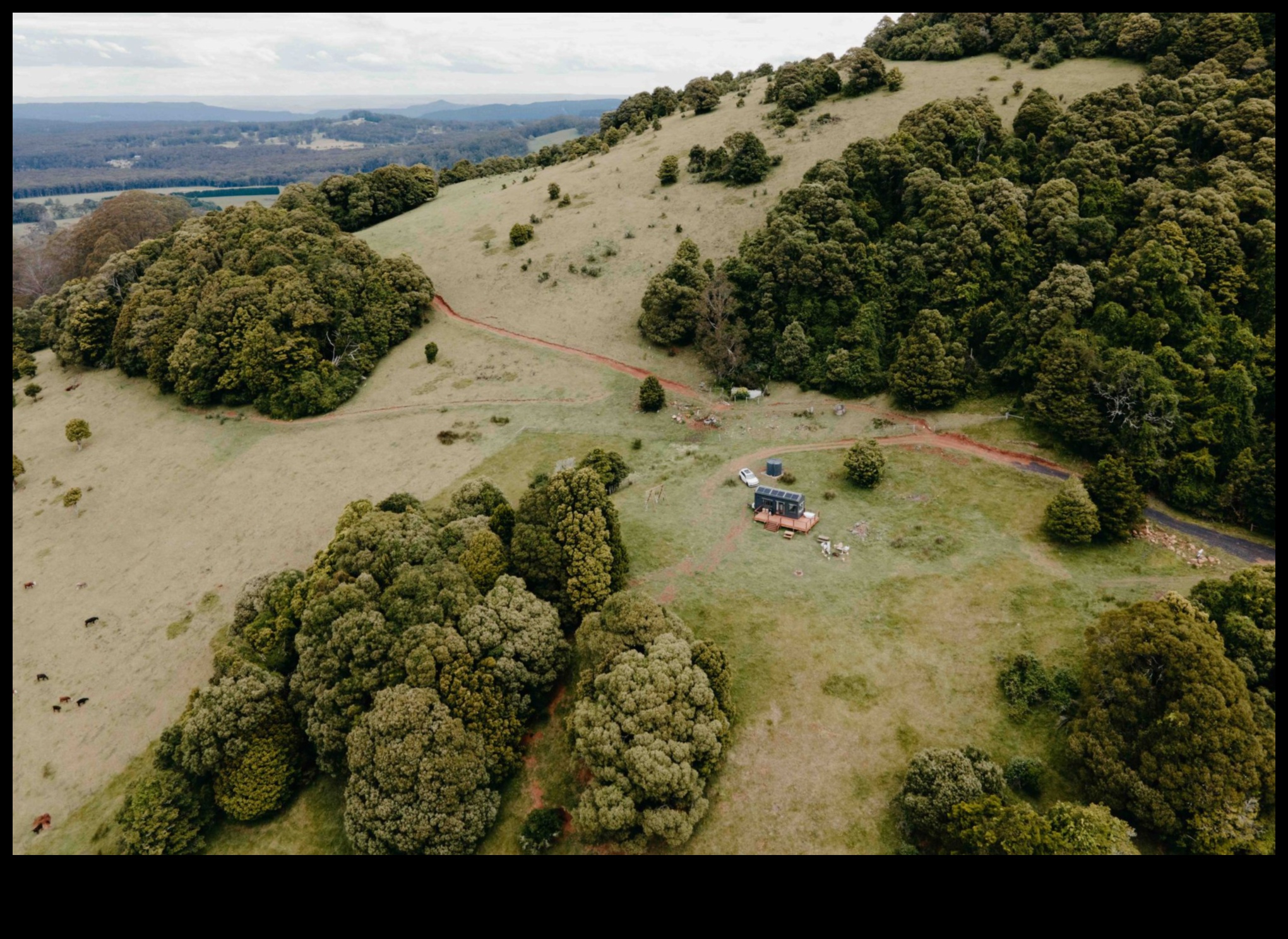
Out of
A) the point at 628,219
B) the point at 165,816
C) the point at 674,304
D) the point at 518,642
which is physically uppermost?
the point at 628,219

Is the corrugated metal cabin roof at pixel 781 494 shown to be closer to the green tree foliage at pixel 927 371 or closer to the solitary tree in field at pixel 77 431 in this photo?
the green tree foliage at pixel 927 371

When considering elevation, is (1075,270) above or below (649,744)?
above

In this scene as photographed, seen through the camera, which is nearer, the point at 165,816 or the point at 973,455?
the point at 165,816

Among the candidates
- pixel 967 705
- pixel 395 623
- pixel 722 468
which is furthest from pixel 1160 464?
pixel 395 623

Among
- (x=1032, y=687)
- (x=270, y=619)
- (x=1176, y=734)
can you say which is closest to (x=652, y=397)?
(x=270, y=619)

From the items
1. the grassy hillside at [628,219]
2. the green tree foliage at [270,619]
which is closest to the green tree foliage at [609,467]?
the grassy hillside at [628,219]

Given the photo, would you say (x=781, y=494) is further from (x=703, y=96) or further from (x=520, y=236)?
(x=703, y=96)
